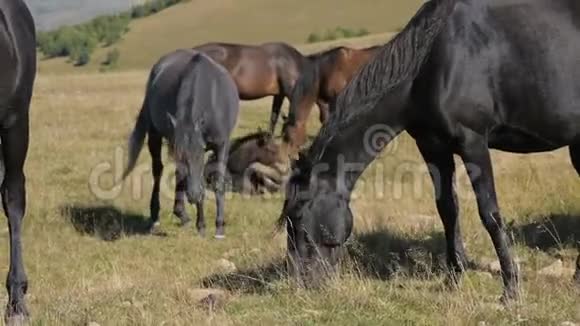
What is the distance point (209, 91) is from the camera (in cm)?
985

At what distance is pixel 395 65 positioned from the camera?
5.64 metres

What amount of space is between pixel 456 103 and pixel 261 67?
1125 centimetres

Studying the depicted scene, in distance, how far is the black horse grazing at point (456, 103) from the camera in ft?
17.9

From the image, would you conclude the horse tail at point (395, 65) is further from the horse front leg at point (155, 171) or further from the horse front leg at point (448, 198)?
the horse front leg at point (155, 171)

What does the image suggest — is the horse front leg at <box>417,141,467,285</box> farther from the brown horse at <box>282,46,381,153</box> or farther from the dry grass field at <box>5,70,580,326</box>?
the brown horse at <box>282,46,381,153</box>

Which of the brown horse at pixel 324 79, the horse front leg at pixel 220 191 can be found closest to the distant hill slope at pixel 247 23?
the brown horse at pixel 324 79

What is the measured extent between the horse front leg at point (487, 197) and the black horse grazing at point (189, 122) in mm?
3996

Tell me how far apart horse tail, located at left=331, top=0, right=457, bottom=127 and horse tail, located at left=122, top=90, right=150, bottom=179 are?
203 inches

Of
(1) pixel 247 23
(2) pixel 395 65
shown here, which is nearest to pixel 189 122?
(2) pixel 395 65

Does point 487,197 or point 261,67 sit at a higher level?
point 487,197

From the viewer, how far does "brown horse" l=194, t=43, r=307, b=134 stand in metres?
16.1

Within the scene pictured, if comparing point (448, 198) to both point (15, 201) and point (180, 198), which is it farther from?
point (180, 198)

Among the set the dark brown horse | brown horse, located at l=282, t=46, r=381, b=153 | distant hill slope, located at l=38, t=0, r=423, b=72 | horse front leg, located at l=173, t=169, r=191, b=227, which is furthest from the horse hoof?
distant hill slope, located at l=38, t=0, r=423, b=72

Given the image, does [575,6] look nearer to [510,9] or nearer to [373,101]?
[510,9]
